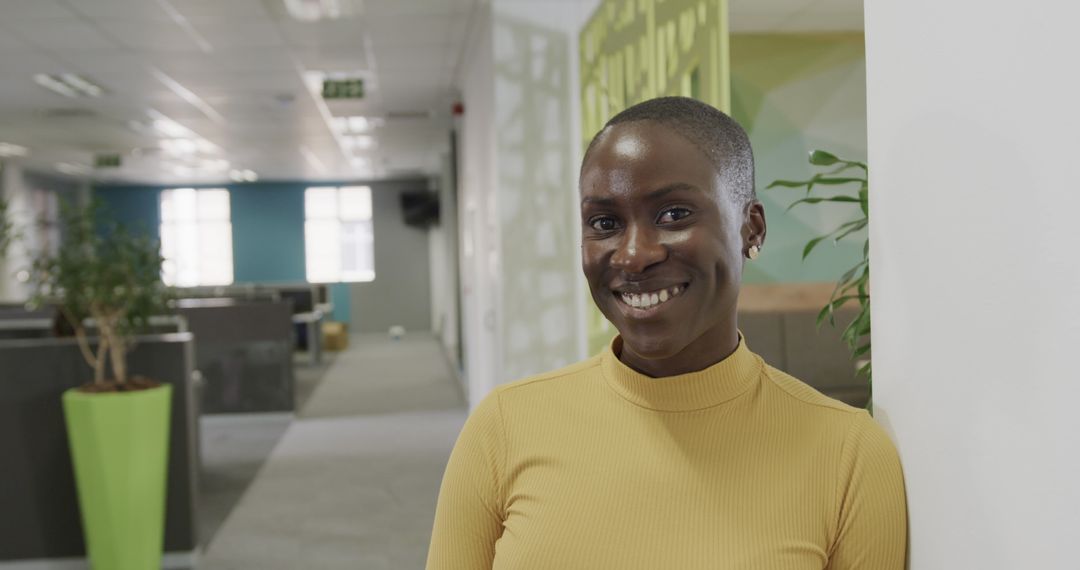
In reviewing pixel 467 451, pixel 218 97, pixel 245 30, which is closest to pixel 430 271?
pixel 218 97

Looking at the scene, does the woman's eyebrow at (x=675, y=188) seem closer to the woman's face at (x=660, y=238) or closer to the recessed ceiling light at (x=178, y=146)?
the woman's face at (x=660, y=238)

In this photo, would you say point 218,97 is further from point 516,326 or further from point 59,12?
point 516,326

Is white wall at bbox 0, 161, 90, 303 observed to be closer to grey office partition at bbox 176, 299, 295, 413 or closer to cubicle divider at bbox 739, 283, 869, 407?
grey office partition at bbox 176, 299, 295, 413

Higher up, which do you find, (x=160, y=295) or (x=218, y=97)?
(x=218, y=97)

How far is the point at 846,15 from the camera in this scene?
5270 mm

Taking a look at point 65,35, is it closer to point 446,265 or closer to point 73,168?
point 446,265

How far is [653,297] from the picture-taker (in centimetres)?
98

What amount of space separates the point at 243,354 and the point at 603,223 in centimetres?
690

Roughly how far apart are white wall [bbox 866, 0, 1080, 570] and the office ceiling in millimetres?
3775

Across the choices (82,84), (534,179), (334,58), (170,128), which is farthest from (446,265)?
(534,179)

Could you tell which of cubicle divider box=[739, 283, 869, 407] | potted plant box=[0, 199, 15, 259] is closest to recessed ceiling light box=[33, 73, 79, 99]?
potted plant box=[0, 199, 15, 259]

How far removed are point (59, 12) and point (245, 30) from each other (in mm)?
1028

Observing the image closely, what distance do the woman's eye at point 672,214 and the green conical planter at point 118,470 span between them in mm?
3093

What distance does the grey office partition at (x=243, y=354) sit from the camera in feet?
24.0
